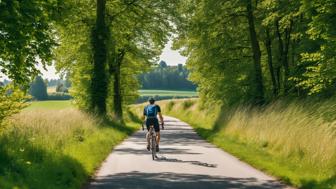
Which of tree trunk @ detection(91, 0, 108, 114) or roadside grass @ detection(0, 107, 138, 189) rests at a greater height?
tree trunk @ detection(91, 0, 108, 114)

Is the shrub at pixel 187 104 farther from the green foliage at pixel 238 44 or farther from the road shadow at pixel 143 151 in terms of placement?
the road shadow at pixel 143 151

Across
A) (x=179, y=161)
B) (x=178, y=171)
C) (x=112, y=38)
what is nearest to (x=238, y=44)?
(x=112, y=38)

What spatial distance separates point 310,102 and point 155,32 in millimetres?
19799

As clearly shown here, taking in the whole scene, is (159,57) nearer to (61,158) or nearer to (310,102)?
(310,102)

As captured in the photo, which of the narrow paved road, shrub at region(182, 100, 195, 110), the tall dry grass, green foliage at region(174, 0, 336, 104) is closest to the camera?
the narrow paved road

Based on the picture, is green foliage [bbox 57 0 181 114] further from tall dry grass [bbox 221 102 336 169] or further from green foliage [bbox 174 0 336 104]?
tall dry grass [bbox 221 102 336 169]

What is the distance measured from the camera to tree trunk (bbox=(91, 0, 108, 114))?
3253 centimetres

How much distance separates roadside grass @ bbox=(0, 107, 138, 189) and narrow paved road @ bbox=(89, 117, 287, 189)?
487 millimetres

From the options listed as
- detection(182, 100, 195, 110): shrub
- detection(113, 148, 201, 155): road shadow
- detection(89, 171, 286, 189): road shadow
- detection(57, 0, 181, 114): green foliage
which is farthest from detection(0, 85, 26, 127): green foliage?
detection(182, 100, 195, 110): shrub

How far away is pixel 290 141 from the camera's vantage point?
1697cm

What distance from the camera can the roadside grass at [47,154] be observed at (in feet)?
36.0

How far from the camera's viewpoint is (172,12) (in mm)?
36562

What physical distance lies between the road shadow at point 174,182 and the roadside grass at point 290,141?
0.96 metres

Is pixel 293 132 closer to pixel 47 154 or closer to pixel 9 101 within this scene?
pixel 47 154
